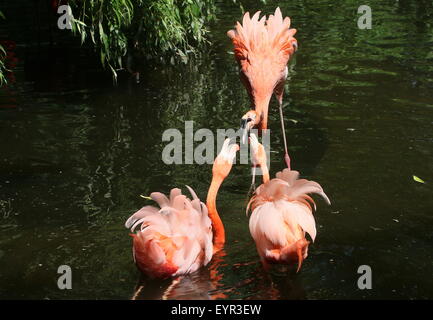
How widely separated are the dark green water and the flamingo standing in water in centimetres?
13

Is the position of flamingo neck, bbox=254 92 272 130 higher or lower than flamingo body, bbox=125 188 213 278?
higher

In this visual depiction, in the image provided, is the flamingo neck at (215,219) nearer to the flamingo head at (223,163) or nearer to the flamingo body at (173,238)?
the flamingo head at (223,163)

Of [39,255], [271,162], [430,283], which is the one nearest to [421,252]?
[430,283]

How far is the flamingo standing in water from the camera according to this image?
400 centimetres

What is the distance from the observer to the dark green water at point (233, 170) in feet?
13.7

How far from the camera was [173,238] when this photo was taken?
411cm

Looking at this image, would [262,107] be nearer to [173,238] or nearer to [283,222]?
[283,222]

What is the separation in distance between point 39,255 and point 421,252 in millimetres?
2399

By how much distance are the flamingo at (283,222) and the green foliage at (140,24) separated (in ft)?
11.6

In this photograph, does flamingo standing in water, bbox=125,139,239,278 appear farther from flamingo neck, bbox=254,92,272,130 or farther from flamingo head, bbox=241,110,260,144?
flamingo neck, bbox=254,92,272,130

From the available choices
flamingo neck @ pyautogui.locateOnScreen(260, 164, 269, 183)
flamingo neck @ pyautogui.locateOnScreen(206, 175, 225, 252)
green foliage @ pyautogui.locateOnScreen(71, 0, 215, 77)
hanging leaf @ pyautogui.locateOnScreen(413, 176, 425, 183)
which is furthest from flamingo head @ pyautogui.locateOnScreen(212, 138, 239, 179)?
green foliage @ pyautogui.locateOnScreen(71, 0, 215, 77)

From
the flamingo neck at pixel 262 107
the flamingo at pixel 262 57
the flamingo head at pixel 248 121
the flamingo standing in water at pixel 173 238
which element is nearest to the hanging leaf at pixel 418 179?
the flamingo at pixel 262 57

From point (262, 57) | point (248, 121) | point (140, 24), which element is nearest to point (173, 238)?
point (248, 121)

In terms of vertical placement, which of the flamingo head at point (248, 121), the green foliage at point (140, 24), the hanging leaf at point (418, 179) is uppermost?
the green foliage at point (140, 24)
